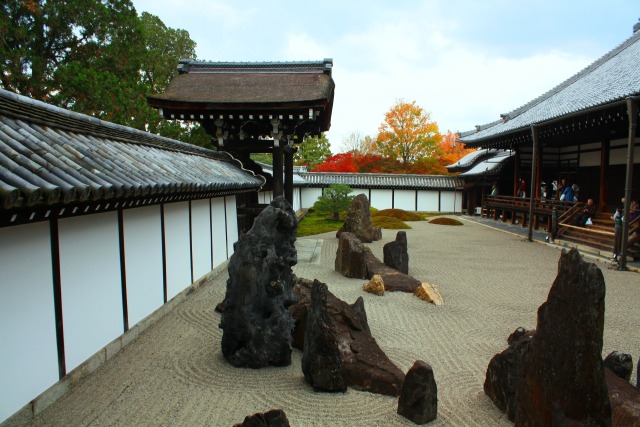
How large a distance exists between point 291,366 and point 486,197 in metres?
23.5

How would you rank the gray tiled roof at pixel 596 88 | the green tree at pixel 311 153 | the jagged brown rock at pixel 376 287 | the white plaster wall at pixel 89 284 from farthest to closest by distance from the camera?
the green tree at pixel 311 153
the gray tiled roof at pixel 596 88
the jagged brown rock at pixel 376 287
the white plaster wall at pixel 89 284

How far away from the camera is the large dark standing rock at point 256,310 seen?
196 inches

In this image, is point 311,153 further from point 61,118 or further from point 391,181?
point 61,118

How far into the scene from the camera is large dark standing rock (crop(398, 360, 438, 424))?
12.6ft

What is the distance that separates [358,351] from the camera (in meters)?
4.87

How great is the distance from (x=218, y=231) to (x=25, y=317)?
6558mm

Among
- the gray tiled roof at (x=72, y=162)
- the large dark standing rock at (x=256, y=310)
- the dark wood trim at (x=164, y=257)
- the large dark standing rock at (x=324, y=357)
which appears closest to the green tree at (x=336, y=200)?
the gray tiled roof at (x=72, y=162)

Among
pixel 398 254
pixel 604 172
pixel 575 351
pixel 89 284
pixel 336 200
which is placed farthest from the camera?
pixel 336 200

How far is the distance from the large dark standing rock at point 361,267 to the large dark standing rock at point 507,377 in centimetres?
463

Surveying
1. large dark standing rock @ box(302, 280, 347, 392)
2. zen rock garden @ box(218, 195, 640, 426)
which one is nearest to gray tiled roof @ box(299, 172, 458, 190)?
zen rock garden @ box(218, 195, 640, 426)

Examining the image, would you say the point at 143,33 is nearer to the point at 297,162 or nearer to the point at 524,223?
the point at 524,223

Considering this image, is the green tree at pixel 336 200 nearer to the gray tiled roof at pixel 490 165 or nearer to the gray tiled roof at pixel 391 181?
the gray tiled roof at pixel 391 181

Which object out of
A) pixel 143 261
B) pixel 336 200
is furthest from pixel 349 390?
pixel 336 200

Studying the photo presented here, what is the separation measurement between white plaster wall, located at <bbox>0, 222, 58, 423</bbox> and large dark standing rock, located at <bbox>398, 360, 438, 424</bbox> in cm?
345
